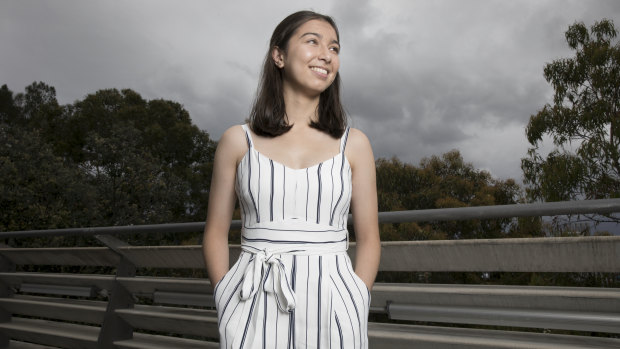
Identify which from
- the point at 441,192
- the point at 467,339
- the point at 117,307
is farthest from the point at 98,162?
the point at 467,339

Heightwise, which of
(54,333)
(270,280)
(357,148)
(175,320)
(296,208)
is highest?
(357,148)

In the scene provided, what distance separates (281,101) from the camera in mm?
1837

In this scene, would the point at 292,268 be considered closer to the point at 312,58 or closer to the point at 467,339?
the point at 312,58

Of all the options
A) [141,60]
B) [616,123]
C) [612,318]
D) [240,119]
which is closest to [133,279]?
[240,119]

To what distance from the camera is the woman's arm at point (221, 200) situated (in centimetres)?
172

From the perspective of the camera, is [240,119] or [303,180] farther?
[240,119]

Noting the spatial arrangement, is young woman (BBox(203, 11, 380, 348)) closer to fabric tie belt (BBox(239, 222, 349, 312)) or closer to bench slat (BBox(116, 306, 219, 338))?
fabric tie belt (BBox(239, 222, 349, 312))

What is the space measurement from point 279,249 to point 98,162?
19374 mm

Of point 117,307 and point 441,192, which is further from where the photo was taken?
point 441,192

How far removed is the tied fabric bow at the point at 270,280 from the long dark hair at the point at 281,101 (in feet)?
1.41

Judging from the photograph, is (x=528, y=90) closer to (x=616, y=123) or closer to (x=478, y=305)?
(x=616, y=123)

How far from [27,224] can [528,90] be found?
4692cm

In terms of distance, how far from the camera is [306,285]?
4.89 feet

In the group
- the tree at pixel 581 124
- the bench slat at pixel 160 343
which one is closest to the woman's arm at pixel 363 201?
the bench slat at pixel 160 343
